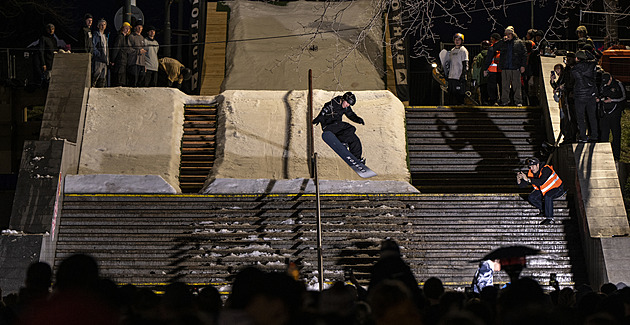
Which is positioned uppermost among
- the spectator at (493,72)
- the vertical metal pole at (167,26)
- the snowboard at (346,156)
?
the vertical metal pole at (167,26)

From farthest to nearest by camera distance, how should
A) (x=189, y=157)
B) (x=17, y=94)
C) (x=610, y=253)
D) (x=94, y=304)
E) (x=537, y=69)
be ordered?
1. (x=17, y=94)
2. (x=537, y=69)
3. (x=189, y=157)
4. (x=610, y=253)
5. (x=94, y=304)

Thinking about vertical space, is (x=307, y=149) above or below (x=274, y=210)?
above

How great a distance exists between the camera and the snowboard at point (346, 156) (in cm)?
1706

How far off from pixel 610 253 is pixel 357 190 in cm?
A: 452

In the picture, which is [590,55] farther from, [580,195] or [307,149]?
[307,149]

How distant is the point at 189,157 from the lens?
1738cm

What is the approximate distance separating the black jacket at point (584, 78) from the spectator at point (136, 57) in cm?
908

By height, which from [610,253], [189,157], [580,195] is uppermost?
[189,157]

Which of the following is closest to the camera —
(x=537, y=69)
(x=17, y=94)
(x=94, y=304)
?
(x=94, y=304)

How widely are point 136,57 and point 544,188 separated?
9.21 meters

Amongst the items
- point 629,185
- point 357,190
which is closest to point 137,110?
point 357,190

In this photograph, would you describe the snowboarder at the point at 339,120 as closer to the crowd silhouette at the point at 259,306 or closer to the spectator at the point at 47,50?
the spectator at the point at 47,50

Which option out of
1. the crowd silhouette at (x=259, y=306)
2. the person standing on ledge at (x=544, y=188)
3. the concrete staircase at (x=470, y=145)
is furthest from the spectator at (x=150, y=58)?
the crowd silhouette at (x=259, y=306)

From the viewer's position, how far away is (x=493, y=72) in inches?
747
